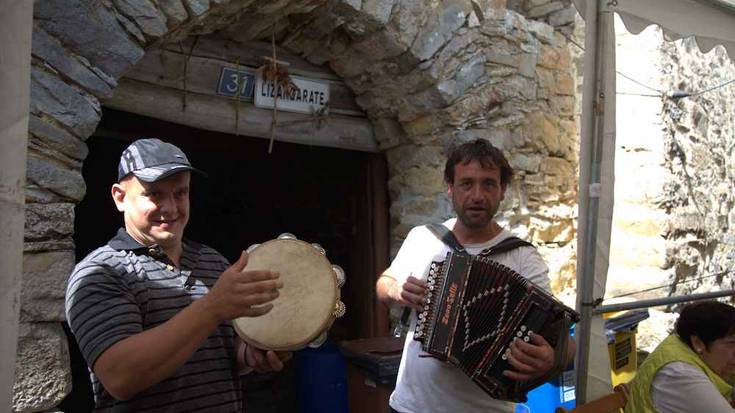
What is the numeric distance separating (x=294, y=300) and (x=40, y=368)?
48.6 inches

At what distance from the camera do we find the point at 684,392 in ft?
7.77

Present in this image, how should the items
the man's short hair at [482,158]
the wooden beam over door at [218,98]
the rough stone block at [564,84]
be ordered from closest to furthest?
the man's short hair at [482,158] < the wooden beam over door at [218,98] < the rough stone block at [564,84]

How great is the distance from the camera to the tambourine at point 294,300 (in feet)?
Answer: 5.19

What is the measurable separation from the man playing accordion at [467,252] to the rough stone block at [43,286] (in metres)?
1.23

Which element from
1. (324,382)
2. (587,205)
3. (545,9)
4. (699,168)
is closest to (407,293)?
(587,205)

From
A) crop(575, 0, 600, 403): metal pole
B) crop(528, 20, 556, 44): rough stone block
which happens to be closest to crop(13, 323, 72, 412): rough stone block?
crop(575, 0, 600, 403): metal pole

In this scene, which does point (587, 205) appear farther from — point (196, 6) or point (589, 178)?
point (196, 6)

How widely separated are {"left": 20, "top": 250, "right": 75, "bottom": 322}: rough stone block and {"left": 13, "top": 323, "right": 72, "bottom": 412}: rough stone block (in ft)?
0.16

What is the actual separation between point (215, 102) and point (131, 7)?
1.04 m

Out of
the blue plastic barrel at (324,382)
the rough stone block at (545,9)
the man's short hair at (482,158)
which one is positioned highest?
the rough stone block at (545,9)

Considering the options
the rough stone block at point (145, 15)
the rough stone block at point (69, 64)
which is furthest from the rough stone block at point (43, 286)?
the rough stone block at point (145, 15)

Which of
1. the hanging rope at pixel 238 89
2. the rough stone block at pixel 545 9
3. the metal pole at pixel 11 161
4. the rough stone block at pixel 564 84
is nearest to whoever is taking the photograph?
the metal pole at pixel 11 161

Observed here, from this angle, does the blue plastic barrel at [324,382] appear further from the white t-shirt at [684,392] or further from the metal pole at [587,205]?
the white t-shirt at [684,392]

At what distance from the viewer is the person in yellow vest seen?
7.77 ft
